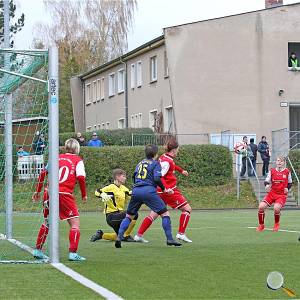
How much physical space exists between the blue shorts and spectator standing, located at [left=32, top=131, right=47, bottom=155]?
1795mm

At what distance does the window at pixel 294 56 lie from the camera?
147 ft

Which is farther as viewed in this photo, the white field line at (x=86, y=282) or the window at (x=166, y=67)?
the window at (x=166, y=67)

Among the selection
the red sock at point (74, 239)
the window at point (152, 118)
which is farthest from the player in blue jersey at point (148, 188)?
the window at point (152, 118)

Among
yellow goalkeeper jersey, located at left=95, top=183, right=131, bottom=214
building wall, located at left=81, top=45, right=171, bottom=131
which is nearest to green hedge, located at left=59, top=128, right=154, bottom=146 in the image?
building wall, located at left=81, top=45, right=171, bottom=131

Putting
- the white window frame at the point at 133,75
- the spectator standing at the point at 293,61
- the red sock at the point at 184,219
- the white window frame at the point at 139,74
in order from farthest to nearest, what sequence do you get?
the white window frame at the point at 133,75
the white window frame at the point at 139,74
the spectator standing at the point at 293,61
the red sock at the point at 184,219

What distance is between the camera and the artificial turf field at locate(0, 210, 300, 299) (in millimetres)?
9617

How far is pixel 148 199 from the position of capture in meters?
15.3

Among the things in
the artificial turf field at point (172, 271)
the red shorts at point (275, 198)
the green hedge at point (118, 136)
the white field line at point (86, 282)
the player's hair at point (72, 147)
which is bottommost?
the artificial turf field at point (172, 271)

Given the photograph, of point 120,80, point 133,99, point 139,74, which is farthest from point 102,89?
point 139,74

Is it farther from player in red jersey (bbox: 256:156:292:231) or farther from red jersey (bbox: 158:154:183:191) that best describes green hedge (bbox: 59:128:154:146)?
red jersey (bbox: 158:154:183:191)

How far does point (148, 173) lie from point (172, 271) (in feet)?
12.7

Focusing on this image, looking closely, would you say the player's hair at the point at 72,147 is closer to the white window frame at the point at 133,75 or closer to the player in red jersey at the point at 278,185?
the player in red jersey at the point at 278,185

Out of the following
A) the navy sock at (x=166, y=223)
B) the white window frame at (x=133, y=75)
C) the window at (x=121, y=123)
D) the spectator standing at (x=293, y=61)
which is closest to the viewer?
the navy sock at (x=166, y=223)

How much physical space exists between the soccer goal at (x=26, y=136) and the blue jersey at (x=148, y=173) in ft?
5.49
